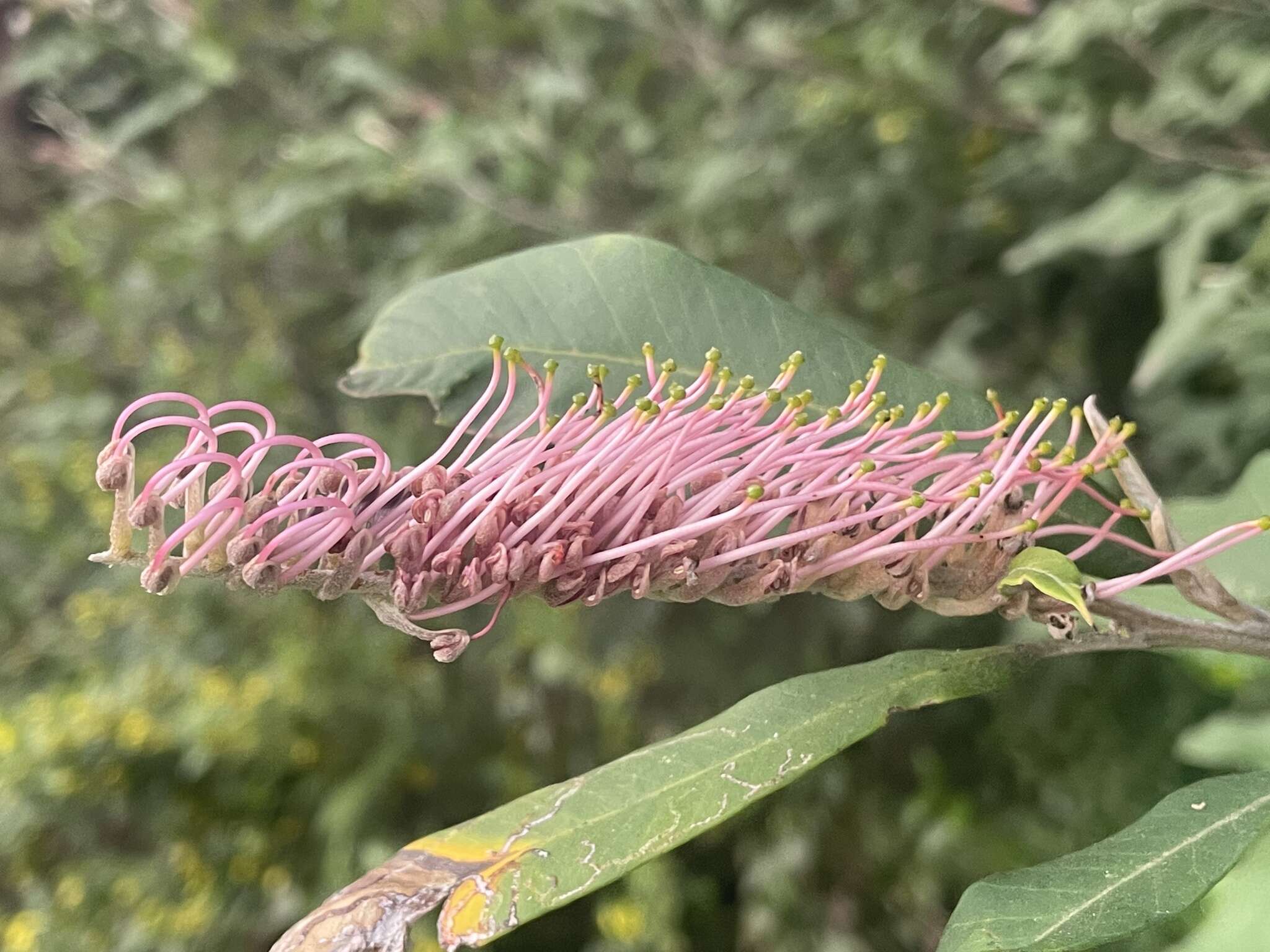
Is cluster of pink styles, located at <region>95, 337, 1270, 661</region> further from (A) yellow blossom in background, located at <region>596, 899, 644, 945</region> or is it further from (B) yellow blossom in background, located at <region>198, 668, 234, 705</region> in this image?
(B) yellow blossom in background, located at <region>198, 668, 234, 705</region>

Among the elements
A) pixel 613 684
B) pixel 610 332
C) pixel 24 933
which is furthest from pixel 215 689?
pixel 610 332

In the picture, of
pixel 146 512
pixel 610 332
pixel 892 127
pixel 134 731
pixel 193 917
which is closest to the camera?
pixel 146 512

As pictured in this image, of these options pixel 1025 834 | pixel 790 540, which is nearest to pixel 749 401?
pixel 790 540

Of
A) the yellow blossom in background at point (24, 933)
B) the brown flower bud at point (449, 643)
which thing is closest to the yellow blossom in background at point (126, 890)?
the yellow blossom in background at point (24, 933)

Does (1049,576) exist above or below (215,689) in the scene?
above

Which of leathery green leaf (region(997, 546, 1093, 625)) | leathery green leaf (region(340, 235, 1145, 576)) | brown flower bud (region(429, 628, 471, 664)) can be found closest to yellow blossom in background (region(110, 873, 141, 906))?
leathery green leaf (region(340, 235, 1145, 576))

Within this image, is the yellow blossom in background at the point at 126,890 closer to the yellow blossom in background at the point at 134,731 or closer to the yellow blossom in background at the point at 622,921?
the yellow blossom in background at the point at 134,731

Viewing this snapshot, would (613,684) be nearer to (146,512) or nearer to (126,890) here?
(126,890)
